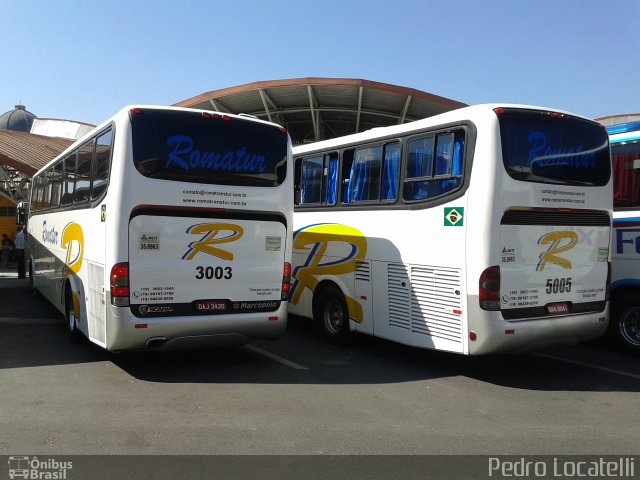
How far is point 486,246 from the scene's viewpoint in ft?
20.3

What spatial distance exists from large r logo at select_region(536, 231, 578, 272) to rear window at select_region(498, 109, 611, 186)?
660 millimetres

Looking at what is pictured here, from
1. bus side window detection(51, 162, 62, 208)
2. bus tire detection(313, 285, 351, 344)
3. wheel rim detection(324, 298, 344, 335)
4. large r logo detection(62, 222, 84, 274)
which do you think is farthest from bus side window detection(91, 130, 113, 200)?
wheel rim detection(324, 298, 344, 335)

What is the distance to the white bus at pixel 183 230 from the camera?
6.26m

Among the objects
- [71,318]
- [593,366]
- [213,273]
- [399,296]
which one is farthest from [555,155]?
[71,318]

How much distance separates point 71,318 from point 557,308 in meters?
7.10

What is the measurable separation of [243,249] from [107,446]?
3021 mm

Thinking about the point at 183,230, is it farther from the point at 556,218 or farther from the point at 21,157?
the point at 21,157

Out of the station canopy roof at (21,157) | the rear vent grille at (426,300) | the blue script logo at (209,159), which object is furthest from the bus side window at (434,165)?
the station canopy roof at (21,157)

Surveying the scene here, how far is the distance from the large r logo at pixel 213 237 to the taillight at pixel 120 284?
2.31 ft

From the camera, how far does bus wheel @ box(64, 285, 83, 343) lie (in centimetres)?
838

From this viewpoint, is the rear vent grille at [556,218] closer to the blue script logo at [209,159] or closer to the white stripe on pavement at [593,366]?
the white stripe on pavement at [593,366]

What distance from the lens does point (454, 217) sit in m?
6.57
